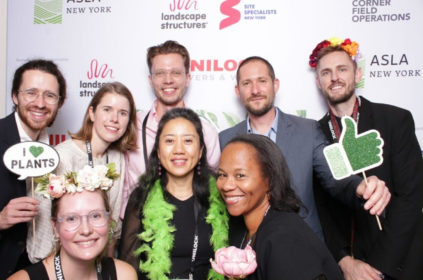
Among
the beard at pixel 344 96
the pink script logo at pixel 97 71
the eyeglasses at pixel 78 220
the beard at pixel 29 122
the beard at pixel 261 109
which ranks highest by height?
the pink script logo at pixel 97 71

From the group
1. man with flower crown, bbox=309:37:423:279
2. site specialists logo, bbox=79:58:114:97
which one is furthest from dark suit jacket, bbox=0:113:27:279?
man with flower crown, bbox=309:37:423:279

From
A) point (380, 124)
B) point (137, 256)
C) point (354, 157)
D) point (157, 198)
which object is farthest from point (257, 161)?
point (380, 124)

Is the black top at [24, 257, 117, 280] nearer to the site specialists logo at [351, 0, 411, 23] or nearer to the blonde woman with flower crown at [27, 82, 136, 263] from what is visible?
the blonde woman with flower crown at [27, 82, 136, 263]

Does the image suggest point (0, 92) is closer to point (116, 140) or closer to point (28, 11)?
point (28, 11)

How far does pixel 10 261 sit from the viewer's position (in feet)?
6.18

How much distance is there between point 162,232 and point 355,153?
3.09ft

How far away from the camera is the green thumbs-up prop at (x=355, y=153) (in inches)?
62.4

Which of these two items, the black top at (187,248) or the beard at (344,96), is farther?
the beard at (344,96)

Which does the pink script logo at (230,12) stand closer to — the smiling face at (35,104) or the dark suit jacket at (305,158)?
the dark suit jacket at (305,158)

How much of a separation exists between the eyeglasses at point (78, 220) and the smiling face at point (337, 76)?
1586 mm

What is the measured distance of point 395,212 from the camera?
6.47 feet

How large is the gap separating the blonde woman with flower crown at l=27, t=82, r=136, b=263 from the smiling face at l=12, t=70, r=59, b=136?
164 mm

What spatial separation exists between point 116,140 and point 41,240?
676mm

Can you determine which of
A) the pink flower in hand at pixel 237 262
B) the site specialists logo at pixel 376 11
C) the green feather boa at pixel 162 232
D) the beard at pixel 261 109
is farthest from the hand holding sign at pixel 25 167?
the site specialists logo at pixel 376 11
